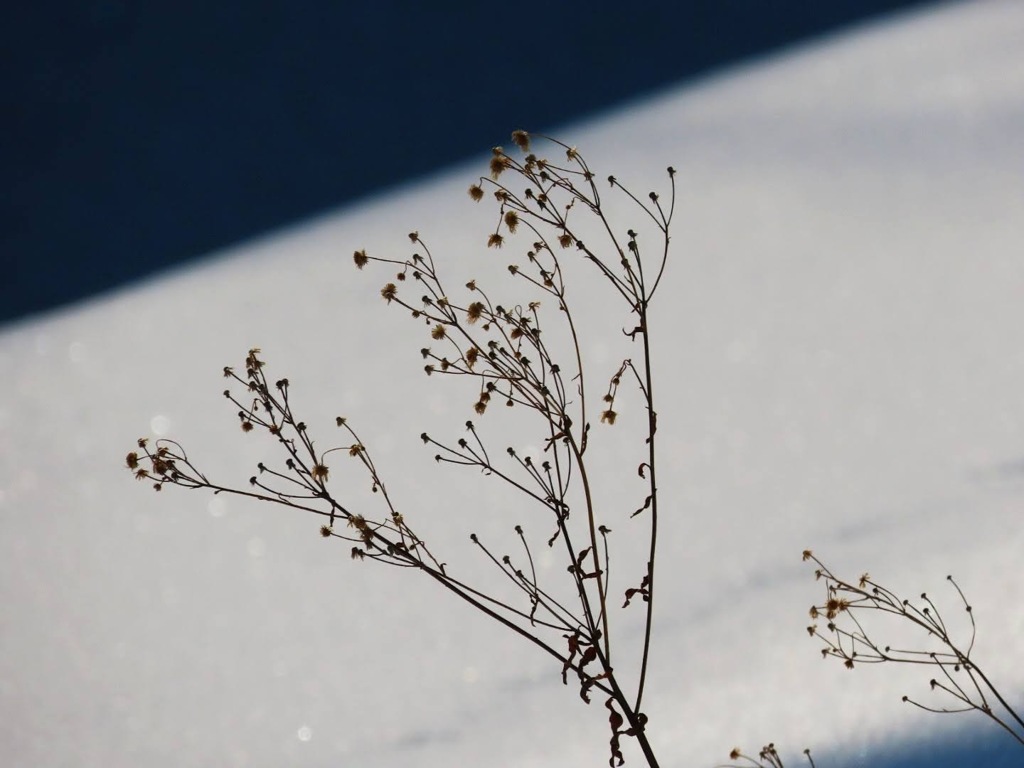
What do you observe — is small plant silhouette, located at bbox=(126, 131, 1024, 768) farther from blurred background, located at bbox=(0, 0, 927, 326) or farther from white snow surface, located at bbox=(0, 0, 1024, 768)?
blurred background, located at bbox=(0, 0, 927, 326)

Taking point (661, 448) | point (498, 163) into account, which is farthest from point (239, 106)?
point (498, 163)

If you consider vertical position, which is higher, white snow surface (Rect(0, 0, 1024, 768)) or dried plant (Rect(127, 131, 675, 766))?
white snow surface (Rect(0, 0, 1024, 768))

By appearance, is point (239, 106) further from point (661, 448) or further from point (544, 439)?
point (544, 439)

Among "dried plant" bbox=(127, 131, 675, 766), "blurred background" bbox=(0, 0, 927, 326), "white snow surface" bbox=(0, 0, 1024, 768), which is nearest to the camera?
"dried plant" bbox=(127, 131, 675, 766)

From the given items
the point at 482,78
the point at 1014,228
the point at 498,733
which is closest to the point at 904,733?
the point at 498,733

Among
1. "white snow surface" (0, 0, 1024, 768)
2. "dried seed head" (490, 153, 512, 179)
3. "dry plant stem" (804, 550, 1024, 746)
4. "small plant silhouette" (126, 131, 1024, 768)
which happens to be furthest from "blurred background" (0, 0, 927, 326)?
"dried seed head" (490, 153, 512, 179)

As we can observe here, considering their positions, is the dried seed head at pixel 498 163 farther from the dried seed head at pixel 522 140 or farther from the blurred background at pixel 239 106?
the blurred background at pixel 239 106

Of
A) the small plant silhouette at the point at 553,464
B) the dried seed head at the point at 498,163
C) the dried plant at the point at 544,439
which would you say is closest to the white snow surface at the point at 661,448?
the small plant silhouette at the point at 553,464
